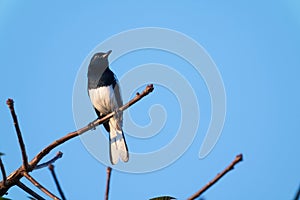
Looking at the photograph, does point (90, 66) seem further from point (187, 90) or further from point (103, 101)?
point (187, 90)

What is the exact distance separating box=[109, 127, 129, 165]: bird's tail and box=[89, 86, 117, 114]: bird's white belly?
267 millimetres

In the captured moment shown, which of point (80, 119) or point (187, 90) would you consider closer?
point (187, 90)

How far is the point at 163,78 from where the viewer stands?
13.7 feet

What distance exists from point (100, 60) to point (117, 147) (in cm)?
146

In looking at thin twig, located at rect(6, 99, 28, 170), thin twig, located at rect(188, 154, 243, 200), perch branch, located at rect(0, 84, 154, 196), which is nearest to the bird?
perch branch, located at rect(0, 84, 154, 196)

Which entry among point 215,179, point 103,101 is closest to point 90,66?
point 103,101

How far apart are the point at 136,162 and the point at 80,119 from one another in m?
0.58

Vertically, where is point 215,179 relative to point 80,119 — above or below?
below

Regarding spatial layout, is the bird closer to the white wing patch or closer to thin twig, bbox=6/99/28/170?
the white wing patch

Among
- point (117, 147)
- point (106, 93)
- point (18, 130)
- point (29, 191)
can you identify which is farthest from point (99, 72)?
point (29, 191)

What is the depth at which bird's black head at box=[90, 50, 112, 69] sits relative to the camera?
648cm

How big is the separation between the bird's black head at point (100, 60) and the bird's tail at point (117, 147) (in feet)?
2.99

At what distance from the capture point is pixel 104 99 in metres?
6.17

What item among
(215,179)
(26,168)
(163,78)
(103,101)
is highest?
(103,101)
